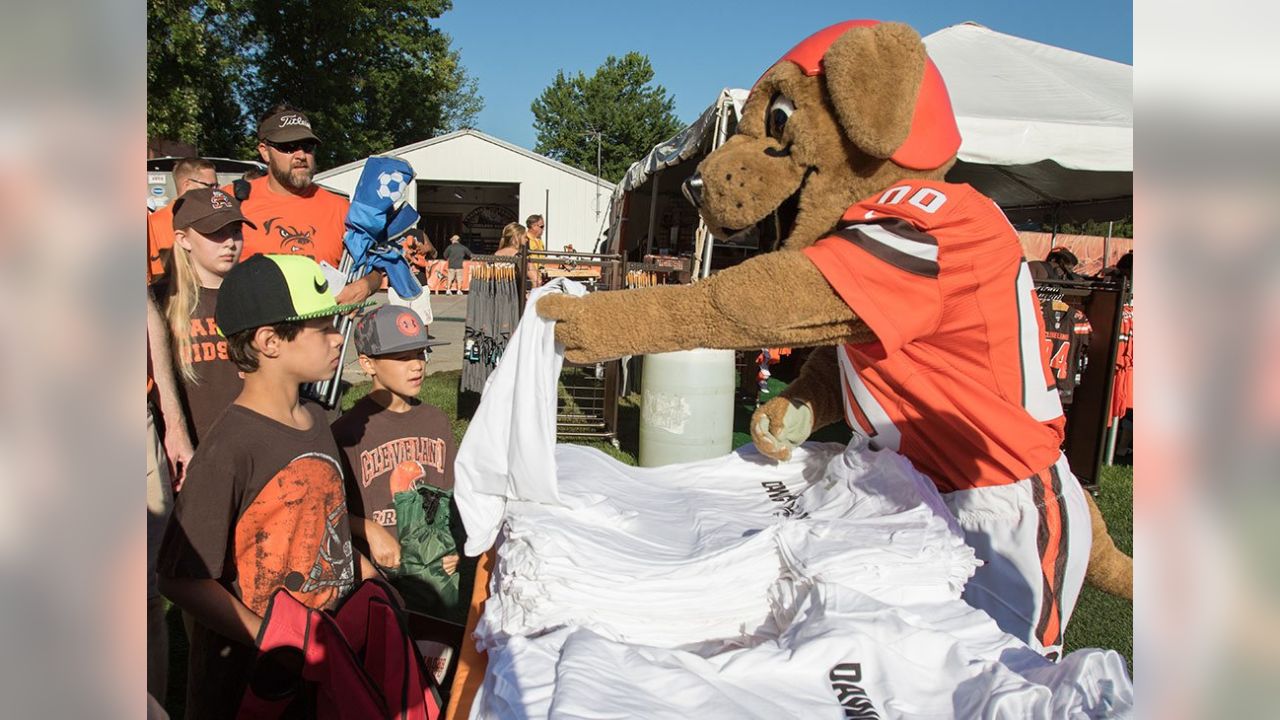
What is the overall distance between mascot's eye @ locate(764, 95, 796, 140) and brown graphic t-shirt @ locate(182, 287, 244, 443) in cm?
227

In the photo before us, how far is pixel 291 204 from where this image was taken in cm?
412

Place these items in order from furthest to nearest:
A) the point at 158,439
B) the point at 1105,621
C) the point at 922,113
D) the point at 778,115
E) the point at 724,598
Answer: the point at 1105,621
the point at 158,439
the point at 778,115
the point at 922,113
the point at 724,598

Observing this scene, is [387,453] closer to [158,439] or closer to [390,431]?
[390,431]

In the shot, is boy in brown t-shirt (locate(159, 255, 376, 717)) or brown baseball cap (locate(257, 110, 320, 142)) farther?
brown baseball cap (locate(257, 110, 320, 142))

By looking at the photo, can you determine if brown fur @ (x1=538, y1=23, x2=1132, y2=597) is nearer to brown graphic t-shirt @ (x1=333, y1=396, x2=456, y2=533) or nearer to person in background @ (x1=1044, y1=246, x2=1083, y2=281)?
brown graphic t-shirt @ (x1=333, y1=396, x2=456, y2=533)

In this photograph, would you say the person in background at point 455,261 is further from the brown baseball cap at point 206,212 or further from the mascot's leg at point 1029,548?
the mascot's leg at point 1029,548

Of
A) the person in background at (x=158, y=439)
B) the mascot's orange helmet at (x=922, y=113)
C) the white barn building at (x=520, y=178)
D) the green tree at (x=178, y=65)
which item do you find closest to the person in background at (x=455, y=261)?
the white barn building at (x=520, y=178)

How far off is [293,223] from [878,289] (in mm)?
3475

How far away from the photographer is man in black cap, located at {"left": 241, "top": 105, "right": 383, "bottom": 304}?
3.98 metres

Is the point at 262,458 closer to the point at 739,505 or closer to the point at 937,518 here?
the point at 739,505

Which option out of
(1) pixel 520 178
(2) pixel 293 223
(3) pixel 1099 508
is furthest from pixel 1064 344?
(1) pixel 520 178

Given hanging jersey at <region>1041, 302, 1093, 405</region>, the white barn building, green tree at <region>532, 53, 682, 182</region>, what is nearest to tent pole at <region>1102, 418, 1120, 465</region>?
hanging jersey at <region>1041, 302, 1093, 405</region>

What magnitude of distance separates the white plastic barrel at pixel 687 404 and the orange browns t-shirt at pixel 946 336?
3.49 m

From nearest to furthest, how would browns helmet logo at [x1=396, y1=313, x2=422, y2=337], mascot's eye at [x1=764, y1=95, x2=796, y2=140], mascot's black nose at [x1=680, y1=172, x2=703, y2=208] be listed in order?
1. mascot's eye at [x1=764, y1=95, x2=796, y2=140]
2. mascot's black nose at [x1=680, y1=172, x2=703, y2=208]
3. browns helmet logo at [x1=396, y1=313, x2=422, y2=337]
